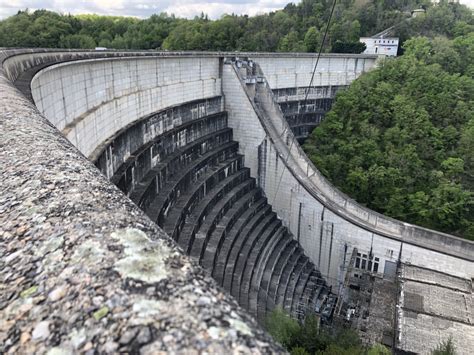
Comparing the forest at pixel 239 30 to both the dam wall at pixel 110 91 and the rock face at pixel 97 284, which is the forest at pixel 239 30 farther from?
the rock face at pixel 97 284

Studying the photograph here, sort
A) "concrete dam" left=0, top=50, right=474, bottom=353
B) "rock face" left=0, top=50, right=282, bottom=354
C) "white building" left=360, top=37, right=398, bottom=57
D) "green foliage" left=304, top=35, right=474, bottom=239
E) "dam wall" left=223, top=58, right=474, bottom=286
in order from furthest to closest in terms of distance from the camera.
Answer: "white building" left=360, top=37, right=398, bottom=57 < "green foliage" left=304, top=35, right=474, bottom=239 < "dam wall" left=223, top=58, right=474, bottom=286 < "concrete dam" left=0, top=50, right=474, bottom=353 < "rock face" left=0, top=50, right=282, bottom=354

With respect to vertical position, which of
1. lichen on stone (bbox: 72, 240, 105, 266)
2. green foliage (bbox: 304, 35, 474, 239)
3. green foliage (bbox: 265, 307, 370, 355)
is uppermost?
lichen on stone (bbox: 72, 240, 105, 266)

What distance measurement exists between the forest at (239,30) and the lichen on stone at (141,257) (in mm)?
30785

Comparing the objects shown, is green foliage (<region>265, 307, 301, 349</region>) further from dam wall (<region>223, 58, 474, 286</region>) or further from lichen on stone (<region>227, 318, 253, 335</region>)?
lichen on stone (<region>227, 318, 253, 335</region>)

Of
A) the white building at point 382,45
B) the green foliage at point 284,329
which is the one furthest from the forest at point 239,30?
the green foliage at point 284,329

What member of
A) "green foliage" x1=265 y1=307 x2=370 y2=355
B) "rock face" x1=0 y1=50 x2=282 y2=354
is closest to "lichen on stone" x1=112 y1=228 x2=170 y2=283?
"rock face" x1=0 y1=50 x2=282 y2=354

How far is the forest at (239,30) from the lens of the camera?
101 feet

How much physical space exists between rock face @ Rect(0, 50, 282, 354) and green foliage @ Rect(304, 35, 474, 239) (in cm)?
1608

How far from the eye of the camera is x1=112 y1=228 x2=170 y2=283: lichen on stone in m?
1.61

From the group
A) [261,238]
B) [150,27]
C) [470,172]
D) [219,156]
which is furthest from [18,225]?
[150,27]

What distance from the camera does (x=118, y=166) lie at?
927 centimetres

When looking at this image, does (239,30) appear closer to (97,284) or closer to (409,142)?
(409,142)

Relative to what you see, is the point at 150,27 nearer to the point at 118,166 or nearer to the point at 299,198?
the point at 299,198

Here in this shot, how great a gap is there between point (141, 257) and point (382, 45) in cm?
3689
